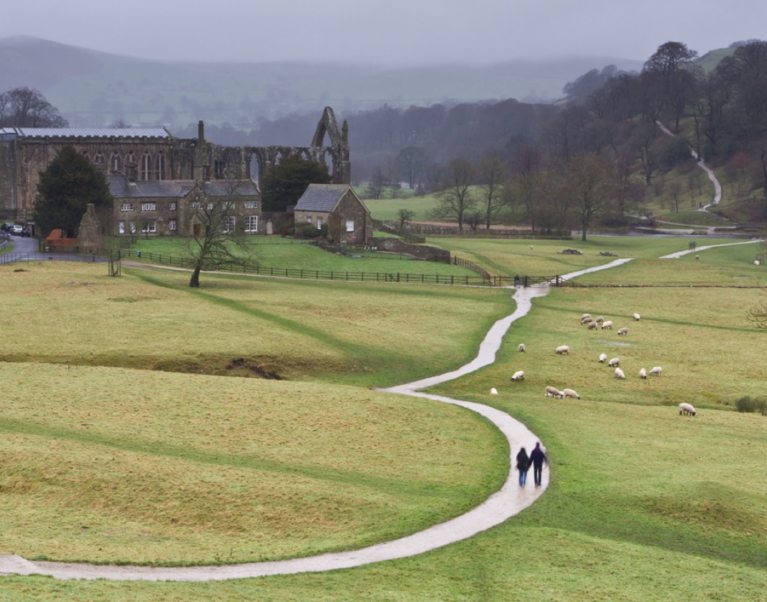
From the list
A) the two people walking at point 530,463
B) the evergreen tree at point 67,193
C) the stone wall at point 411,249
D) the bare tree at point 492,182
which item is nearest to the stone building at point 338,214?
the stone wall at point 411,249

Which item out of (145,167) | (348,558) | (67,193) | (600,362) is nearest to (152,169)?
(145,167)

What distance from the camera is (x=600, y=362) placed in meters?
69.4

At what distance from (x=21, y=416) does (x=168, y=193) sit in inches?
3397

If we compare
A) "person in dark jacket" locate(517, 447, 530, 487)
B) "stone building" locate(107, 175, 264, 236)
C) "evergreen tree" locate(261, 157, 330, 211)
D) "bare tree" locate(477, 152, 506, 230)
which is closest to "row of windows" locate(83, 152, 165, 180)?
"stone building" locate(107, 175, 264, 236)

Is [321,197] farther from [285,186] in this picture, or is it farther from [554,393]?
[554,393]

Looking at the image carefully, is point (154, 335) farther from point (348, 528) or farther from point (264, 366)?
point (348, 528)

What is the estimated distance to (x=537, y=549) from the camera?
114 ft

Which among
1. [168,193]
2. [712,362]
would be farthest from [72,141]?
[712,362]

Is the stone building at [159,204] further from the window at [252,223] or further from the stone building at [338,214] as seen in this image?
the stone building at [338,214]

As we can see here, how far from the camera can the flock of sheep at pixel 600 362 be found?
195ft

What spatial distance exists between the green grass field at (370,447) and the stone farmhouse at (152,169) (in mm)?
43891

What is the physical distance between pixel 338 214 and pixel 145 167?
38112 millimetres

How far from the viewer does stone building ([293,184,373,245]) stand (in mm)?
131500

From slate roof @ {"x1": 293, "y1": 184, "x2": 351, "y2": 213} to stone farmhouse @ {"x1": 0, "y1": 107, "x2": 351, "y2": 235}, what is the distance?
5598 millimetres
